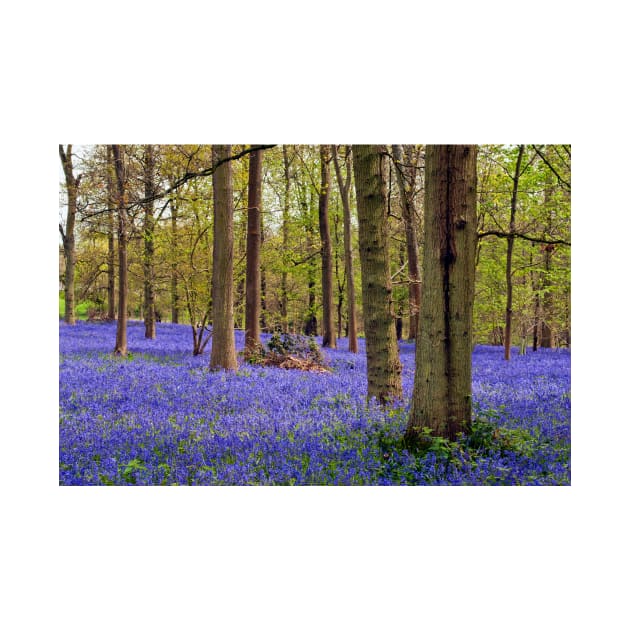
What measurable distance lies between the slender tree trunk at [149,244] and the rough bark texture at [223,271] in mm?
1076

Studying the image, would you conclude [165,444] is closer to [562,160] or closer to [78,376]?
[78,376]

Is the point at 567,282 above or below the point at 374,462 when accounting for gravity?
above

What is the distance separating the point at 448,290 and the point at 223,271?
466 centimetres

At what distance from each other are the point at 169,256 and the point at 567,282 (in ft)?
23.7

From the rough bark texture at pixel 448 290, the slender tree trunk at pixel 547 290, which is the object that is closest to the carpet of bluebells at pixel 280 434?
the rough bark texture at pixel 448 290

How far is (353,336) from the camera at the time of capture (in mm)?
12680

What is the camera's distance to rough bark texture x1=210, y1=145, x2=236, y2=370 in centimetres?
808

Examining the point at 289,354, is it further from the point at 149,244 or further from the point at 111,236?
the point at 111,236

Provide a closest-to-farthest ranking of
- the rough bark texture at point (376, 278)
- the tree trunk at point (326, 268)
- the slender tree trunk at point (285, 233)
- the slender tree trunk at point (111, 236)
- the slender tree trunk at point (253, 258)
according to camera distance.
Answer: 1. the rough bark texture at point (376, 278)
2. the slender tree trunk at point (111, 236)
3. the slender tree trunk at point (253, 258)
4. the slender tree trunk at point (285, 233)
5. the tree trunk at point (326, 268)

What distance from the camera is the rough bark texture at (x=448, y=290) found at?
4.18 m

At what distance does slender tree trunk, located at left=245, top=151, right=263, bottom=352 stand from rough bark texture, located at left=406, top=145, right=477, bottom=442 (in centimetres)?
604

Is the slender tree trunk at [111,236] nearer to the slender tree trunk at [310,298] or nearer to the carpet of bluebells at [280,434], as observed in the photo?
the carpet of bluebells at [280,434]
